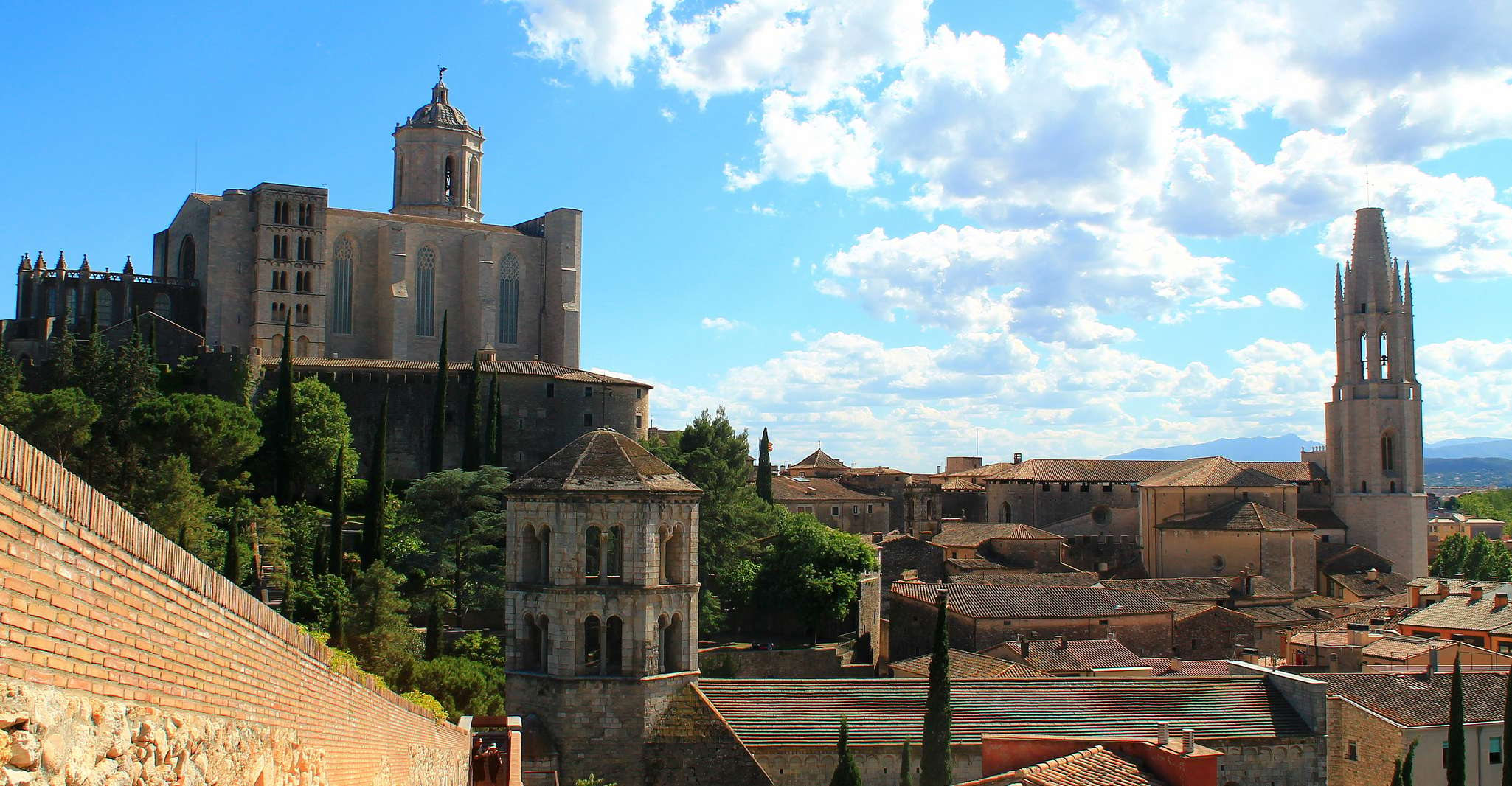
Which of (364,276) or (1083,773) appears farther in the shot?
(364,276)

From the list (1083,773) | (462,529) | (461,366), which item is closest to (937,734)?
(1083,773)

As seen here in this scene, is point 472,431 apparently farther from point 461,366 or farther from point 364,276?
point 364,276

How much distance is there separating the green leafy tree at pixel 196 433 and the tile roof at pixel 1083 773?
102ft

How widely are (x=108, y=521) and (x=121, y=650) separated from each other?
51cm

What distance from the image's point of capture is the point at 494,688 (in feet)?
97.6

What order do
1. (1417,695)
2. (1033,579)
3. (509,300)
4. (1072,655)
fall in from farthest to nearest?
(509,300)
(1033,579)
(1072,655)
(1417,695)

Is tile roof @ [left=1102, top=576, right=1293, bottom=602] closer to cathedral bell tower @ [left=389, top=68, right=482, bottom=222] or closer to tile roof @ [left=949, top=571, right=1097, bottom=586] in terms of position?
tile roof @ [left=949, top=571, right=1097, bottom=586]

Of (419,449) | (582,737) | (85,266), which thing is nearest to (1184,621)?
(582,737)

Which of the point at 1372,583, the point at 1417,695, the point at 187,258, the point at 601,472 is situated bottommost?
the point at 1372,583

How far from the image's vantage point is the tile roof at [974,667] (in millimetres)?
31812

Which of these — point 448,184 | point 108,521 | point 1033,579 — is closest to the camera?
point 108,521

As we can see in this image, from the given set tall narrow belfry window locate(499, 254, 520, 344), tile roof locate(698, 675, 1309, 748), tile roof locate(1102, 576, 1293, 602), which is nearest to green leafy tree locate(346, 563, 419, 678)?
tile roof locate(698, 675, 1309, 748)

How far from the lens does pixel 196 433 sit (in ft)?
132

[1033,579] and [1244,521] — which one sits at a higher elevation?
[1244,521]
